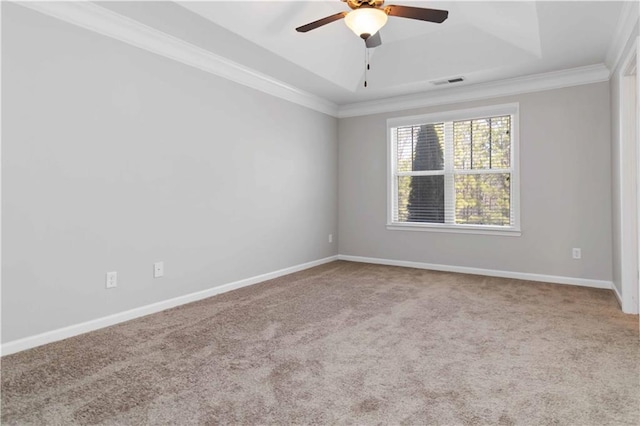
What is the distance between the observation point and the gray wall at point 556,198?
14.0 ft

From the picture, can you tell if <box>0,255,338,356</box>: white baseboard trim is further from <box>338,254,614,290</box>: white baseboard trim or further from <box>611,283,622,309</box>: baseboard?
<box>611,283,622,309</box>: baseboard

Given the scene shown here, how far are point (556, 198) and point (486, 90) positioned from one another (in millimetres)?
1596

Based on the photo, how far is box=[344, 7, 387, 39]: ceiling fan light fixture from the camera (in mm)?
2701

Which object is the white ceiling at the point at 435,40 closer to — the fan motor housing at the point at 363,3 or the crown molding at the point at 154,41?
the crown molding at the point at 154,41

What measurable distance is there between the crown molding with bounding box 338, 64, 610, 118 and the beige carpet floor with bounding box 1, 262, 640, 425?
2471mm

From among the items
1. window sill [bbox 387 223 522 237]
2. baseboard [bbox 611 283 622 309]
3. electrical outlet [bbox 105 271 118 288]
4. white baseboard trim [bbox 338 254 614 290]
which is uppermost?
window sill [bbox 387 223 522 237]

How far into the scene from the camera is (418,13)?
8.76ft

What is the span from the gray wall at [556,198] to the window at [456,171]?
0.41ft

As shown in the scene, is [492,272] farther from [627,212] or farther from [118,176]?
[118,176]

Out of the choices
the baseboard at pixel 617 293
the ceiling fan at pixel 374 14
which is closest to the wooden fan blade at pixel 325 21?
the ceiling fan at pixel 374 14

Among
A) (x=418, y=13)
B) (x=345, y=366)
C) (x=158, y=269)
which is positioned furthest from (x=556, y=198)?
(x=158, y=269)

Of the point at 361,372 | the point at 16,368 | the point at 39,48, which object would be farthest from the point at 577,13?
the point at 16,368

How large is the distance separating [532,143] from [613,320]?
7.55ft

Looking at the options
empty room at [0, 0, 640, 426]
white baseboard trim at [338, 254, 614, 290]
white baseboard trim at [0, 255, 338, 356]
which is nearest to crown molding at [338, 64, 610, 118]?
empty room at [0, 0, 640, 426]
